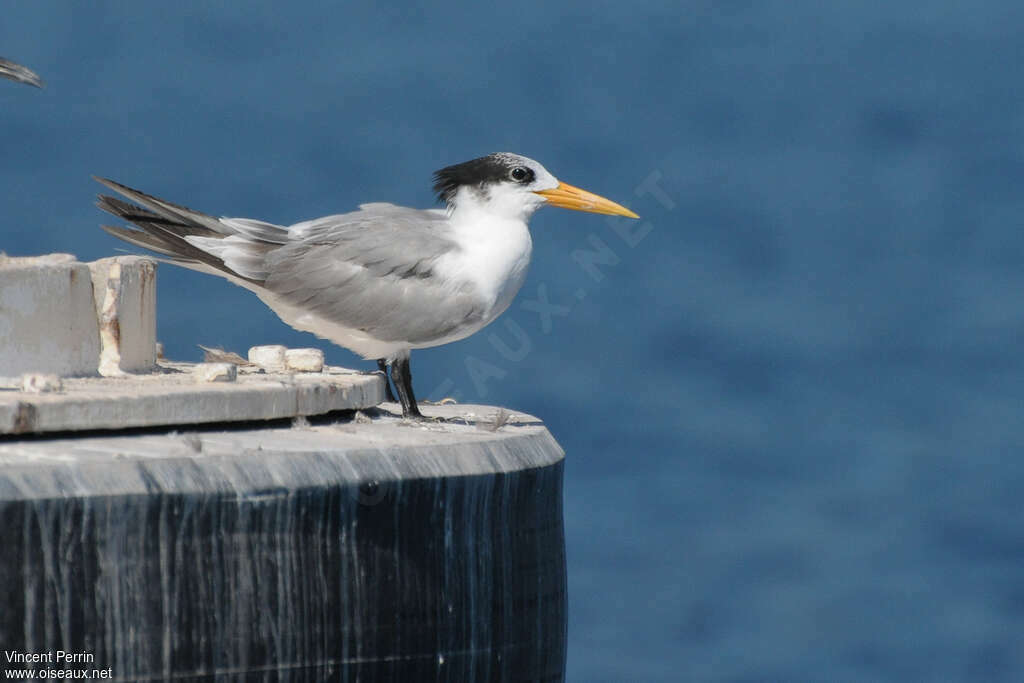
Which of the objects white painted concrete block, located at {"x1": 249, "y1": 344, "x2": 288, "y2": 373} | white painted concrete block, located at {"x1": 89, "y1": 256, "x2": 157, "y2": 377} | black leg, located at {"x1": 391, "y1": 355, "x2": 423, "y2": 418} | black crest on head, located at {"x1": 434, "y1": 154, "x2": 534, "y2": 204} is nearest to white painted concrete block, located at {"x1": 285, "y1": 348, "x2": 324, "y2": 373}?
white painted concrete block, located at {"x1": 249, "y1": 344, "x2": 288, "y2": 373}

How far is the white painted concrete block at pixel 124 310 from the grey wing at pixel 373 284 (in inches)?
41.2

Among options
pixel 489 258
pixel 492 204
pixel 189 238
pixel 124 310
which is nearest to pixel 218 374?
pixel 124 310

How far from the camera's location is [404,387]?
575cm

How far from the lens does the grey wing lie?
235 inches

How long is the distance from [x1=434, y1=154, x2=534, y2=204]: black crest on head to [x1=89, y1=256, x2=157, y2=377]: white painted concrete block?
183cm

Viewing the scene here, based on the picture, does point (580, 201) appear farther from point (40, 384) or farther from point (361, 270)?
point (40, 384)

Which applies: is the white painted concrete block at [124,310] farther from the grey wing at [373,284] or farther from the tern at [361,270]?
the grey wing at [373,284]

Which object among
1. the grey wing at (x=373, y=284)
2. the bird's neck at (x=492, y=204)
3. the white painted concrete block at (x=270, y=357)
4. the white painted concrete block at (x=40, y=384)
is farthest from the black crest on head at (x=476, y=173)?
the white painted concrete block at (x=40, y=384)

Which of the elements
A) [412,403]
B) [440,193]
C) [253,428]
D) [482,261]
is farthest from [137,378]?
[440,193]

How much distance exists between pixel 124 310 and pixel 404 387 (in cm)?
123

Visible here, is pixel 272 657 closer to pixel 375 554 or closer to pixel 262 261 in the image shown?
pixel 375 554

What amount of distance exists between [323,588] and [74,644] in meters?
0.60

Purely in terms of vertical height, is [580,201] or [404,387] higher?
[580,201]

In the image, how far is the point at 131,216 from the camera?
227 inches
